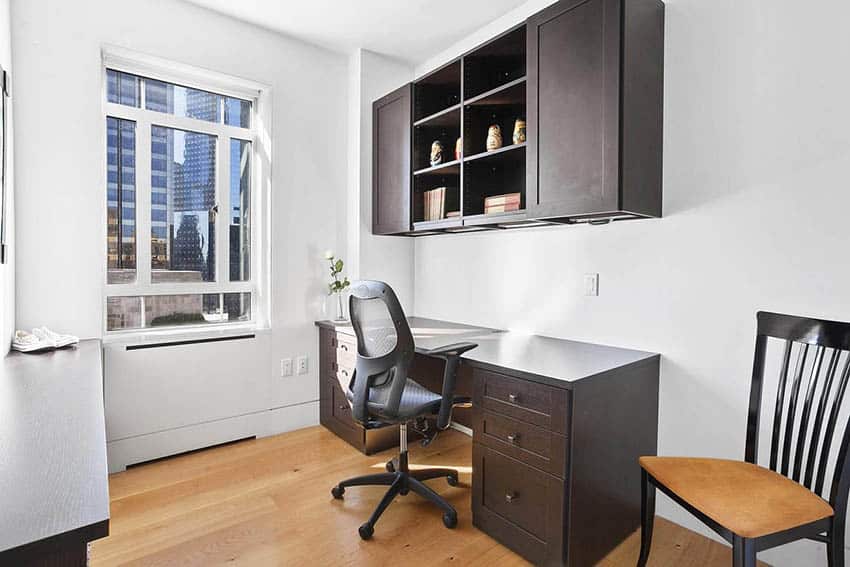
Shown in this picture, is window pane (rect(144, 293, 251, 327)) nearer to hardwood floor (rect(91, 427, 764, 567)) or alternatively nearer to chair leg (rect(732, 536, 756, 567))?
hardwood floor (rect(91, 427, 764, 567))

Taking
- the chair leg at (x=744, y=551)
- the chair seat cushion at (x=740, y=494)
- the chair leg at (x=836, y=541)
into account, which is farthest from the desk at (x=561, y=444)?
the chair leg at (x=836, y=541)

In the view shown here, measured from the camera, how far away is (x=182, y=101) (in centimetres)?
293

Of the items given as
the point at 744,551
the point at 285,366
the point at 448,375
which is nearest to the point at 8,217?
the point at 285,366

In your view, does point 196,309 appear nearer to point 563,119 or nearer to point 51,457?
point 51,457

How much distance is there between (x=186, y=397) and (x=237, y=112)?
1.88 meters

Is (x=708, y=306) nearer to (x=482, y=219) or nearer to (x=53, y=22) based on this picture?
(x=482, y=219)

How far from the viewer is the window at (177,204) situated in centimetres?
273

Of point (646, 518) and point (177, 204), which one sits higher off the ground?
point (177, 204)

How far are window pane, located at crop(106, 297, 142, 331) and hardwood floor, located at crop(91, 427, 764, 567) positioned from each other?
0.82 meters

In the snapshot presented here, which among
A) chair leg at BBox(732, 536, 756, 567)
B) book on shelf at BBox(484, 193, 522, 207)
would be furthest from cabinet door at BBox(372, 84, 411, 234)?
chair leg at BBox(732, 536, 756, 567)

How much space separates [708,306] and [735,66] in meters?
0.99

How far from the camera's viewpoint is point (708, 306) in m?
2.00

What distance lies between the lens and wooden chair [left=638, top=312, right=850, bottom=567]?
130 centimetres

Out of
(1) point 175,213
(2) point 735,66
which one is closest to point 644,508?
(2) point 735,66
